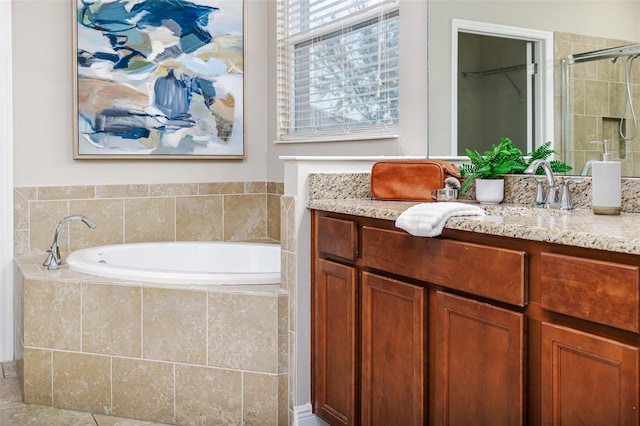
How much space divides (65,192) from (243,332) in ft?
5.26

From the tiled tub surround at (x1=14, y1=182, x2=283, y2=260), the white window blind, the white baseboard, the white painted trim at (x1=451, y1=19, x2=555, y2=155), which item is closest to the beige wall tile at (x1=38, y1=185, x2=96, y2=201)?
the tiled tub surround at (x1=14, y1=182, x2=283, y2=260)

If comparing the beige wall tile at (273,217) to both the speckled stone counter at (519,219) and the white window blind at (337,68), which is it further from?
the speckled stone counter at (519,219)

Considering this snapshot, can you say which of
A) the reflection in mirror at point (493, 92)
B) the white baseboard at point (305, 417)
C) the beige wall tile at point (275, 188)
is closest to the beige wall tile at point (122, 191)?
the beige wall tile at point (275, 188)

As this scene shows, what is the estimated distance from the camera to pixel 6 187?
140 inches

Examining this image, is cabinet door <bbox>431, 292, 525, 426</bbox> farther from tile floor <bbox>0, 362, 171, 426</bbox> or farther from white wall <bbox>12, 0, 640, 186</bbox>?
tile floor <bbox>0, 362, 171, 426</bbox>

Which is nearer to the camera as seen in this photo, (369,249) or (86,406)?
(369,249)

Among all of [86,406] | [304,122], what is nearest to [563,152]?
[304,122]

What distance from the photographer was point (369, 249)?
7.20ft

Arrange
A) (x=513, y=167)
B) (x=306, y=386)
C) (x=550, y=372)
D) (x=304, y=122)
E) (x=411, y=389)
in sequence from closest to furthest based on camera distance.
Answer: (x=550, y=372) < (x=411, y=389) < (x=513, y=167) < (x=306, y=386) < (x=304, y=122)

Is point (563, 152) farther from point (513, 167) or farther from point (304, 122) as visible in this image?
point (304, 122)

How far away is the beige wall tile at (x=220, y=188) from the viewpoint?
4.08 metres

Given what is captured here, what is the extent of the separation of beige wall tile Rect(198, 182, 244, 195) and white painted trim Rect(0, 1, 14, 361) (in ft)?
3.38

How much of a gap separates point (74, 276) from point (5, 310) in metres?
0.85

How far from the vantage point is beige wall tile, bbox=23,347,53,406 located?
116 inches
